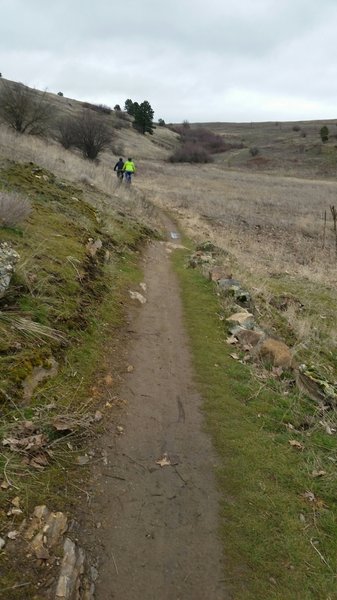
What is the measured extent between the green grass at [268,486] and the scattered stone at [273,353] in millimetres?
477

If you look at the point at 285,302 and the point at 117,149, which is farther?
the point at 117,149

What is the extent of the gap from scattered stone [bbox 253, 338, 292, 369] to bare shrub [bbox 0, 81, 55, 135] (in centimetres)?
2547

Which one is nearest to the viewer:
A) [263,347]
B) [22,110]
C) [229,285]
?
[263,347]

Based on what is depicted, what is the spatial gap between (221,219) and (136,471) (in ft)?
66.4

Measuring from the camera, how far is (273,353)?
7109mm

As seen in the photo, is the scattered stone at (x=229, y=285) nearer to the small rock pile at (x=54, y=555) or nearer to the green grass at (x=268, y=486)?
the green grass at (x=268, y=486)

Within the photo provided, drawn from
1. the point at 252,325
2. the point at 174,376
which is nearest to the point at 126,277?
the point at 252,325

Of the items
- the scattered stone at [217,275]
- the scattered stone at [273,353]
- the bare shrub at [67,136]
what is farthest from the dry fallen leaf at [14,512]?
the bare shrub at [67,136]

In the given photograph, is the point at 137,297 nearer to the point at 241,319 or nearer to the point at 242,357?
the point at 241,319

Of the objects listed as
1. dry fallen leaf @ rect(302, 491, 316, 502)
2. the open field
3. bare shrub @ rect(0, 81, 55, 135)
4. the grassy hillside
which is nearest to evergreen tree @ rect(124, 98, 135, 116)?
the grassy hillside

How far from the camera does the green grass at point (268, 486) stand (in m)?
3.53

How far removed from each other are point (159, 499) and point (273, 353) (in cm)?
366

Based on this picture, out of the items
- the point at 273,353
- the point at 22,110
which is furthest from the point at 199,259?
the point at 22,110

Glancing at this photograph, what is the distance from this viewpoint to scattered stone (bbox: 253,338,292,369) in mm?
7023
